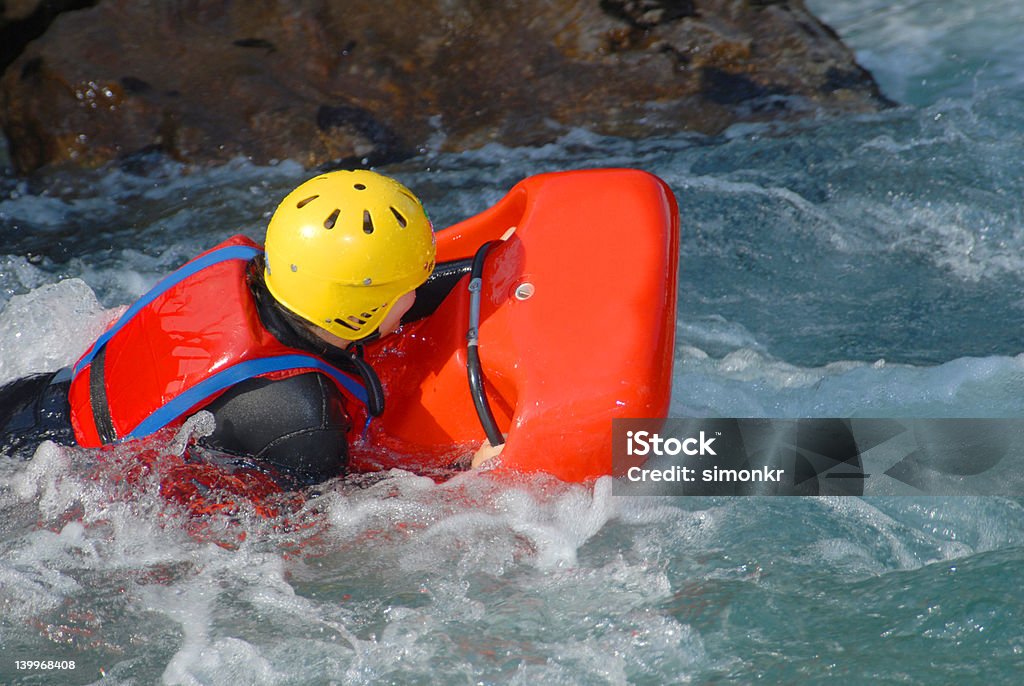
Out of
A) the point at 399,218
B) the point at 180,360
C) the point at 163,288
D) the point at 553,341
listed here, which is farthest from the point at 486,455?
the point at 163,288

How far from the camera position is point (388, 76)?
6.86 meters

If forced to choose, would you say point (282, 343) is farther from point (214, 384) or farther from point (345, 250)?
point (345, 250)

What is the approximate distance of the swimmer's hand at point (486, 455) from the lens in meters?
3.48

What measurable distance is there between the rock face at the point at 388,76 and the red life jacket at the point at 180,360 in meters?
3.38

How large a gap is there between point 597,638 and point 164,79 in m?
5.09

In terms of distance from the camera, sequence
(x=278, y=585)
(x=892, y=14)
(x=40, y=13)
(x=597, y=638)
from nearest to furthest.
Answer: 1. (x=597, y=638)
2. (x=278, y=585)
3. (x=40, y=13)
4. (x=892, y=14)

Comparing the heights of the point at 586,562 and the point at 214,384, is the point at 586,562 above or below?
below

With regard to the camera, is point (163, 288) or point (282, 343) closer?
point (282, 343)

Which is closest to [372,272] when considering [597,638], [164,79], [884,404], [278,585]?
[278,585]

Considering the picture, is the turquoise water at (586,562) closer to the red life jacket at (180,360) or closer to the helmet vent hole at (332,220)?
the red life jacket at (180,360)

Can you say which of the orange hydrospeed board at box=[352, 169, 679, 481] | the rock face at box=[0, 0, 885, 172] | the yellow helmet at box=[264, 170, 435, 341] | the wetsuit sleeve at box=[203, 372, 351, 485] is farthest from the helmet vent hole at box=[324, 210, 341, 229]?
the rock face at box=[0, 0, 885, 172]

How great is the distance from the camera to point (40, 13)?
6699mm

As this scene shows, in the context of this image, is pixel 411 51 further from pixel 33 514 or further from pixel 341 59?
pixel 33 514

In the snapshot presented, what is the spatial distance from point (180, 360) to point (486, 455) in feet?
3.40
